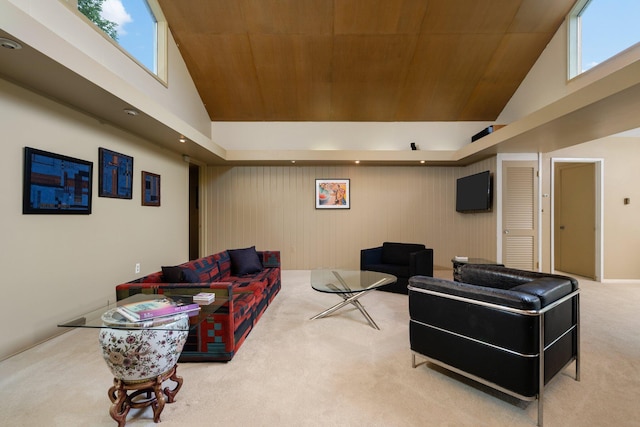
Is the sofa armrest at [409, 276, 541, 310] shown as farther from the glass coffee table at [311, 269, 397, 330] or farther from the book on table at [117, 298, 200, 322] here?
the book on table at [117, 298, 200, 322]

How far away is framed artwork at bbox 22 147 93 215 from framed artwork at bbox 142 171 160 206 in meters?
0.91

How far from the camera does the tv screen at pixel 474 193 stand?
509 centimetres

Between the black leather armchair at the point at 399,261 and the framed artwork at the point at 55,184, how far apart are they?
3722 millimetres

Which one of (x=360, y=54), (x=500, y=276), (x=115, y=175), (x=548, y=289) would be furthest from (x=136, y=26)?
(x=548, y=289)

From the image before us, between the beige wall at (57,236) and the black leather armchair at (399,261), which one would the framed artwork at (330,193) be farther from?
the beige wall at (57,236)

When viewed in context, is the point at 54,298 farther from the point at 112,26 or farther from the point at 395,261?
the point at 395,261

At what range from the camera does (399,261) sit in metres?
4.79

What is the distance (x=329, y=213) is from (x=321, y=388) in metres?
4.38

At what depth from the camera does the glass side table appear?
153 cm

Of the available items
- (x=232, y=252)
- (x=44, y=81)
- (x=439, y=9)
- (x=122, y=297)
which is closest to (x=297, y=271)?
(x=232, y=252)

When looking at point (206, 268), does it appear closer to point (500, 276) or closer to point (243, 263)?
point (243, 263)

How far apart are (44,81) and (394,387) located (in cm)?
378

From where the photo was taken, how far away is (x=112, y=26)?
Answer: 334cm

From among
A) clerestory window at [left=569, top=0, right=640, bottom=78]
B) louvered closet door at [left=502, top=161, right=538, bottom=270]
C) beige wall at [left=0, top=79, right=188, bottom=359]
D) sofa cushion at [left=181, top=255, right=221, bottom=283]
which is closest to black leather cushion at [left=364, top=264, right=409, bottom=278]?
louvered closet door at [left=502, top=161, right=538, bottom=270]
